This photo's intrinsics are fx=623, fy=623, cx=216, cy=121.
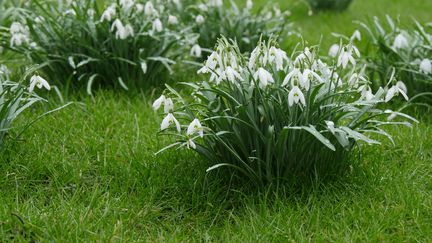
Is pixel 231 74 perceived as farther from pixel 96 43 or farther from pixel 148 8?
pixel 96 43

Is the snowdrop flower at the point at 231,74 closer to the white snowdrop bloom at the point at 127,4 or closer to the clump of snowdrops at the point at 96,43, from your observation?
the clump of snowdrops at the point at 96,43

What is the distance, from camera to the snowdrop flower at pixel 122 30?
13.4 feet

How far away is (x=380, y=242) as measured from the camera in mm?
2713

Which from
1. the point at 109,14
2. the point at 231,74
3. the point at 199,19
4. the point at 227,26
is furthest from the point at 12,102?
the point at 227,26

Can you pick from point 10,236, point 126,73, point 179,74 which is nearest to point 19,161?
→ point 10,236

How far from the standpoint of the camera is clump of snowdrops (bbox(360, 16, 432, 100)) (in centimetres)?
415

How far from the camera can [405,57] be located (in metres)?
4.30

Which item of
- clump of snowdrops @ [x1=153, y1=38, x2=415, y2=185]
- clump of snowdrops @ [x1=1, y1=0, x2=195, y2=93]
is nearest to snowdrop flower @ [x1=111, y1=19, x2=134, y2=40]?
clump of snowdrops @ [x1=1, y1=0, x2=195, y2=93]

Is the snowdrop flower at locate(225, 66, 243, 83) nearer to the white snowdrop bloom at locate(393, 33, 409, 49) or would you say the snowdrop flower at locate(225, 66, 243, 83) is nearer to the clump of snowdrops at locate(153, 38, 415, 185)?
the clump of snowdrops at locate(153, 38, 415, 185)

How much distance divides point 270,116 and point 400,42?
1.54 metres

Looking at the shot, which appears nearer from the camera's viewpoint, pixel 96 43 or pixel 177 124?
pixel 177 124

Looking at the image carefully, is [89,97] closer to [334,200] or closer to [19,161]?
[19,161]

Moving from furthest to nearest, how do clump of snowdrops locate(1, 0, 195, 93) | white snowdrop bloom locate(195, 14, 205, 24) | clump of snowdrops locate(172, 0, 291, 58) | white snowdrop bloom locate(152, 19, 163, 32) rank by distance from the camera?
clump of snowdrops locate(172, 0, 291, 58) → white snowdrop bloom locate(195, 14, 205, 24) → clump of snowdrops locate(1, 0, 195, 93) → white snowdrop bloom locate(152, 19, 163, 32)

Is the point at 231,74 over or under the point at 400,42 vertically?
over
